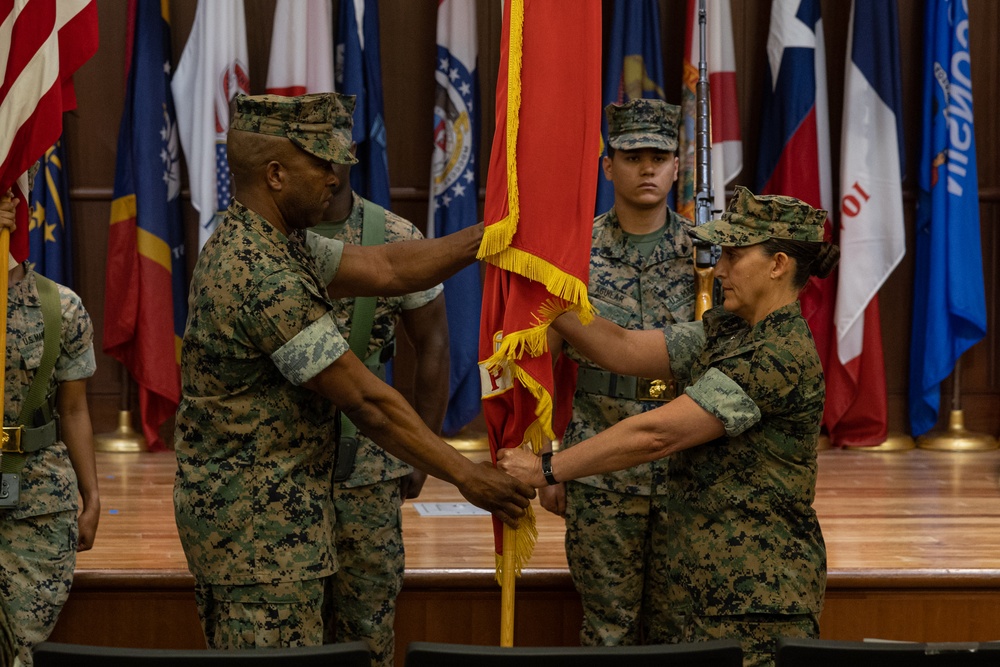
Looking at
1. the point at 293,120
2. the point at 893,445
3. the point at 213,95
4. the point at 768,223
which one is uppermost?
the point at 213,95

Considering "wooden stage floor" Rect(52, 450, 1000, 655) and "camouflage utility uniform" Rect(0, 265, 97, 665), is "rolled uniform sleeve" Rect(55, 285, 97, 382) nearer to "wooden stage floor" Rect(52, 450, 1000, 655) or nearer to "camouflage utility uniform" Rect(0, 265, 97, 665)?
"camouflage utility uniform" Rect(0, 265, 97, 665)

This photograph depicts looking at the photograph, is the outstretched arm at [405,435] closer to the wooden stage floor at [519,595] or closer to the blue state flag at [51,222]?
the wooden stage floor at [519,595]

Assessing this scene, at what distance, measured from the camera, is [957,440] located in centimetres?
584

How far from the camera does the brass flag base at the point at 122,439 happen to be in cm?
564

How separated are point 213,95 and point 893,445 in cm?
378

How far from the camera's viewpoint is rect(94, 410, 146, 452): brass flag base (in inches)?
222

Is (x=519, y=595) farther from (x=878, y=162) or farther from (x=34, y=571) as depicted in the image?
(x=878, y=162)

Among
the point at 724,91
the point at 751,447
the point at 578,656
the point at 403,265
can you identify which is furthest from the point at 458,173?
the point at 578,656

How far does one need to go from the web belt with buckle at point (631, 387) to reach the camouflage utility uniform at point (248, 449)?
3.34 feet

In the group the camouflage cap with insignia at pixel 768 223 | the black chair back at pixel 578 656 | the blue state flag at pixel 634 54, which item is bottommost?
the black chair back at pixel 578 656

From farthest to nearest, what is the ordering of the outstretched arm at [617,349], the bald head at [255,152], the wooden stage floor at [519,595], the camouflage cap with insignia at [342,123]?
the wooden stage floor at [519,595] < the outstretched arm at [617,349] < the camouflage cap with insignia at [342,123] < the bald head at [255,152]

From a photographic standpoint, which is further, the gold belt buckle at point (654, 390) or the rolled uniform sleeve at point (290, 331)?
the gold belt buckle at point (654, 390)

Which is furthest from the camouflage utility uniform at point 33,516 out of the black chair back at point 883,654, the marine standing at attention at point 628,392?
the black chair back at point 883,654

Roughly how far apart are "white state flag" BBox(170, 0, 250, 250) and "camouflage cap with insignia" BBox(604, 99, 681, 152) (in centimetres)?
256
